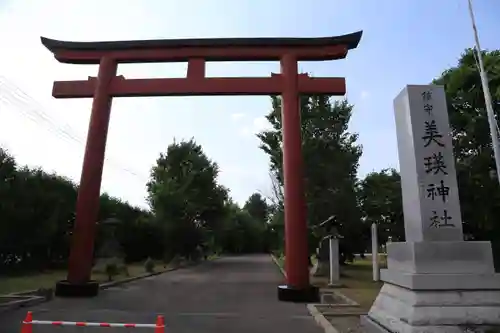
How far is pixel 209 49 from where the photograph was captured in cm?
1378

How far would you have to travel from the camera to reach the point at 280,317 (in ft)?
30.7

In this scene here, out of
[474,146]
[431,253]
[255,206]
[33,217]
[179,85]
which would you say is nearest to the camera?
[431,253]

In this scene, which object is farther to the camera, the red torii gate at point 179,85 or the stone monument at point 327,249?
the stone monument at point 327,249

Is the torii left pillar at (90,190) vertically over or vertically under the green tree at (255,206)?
under

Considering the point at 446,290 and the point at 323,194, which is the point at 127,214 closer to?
the point at 323,194

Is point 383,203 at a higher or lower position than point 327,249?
higher

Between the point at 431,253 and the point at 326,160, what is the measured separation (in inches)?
635

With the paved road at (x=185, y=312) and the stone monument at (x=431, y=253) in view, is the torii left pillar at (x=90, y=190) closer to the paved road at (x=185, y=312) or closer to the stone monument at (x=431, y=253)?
the paved road at (x=185, y=312)

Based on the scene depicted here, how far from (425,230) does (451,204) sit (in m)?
0.64

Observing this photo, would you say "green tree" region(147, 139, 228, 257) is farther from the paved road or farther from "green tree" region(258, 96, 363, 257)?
the paved road

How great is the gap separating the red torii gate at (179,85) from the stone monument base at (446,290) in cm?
605

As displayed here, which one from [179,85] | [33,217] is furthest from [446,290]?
[33,217]

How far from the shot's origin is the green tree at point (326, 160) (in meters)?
21.7

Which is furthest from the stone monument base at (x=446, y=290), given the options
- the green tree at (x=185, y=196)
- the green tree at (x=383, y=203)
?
the green tree at (x=185, y=196)
